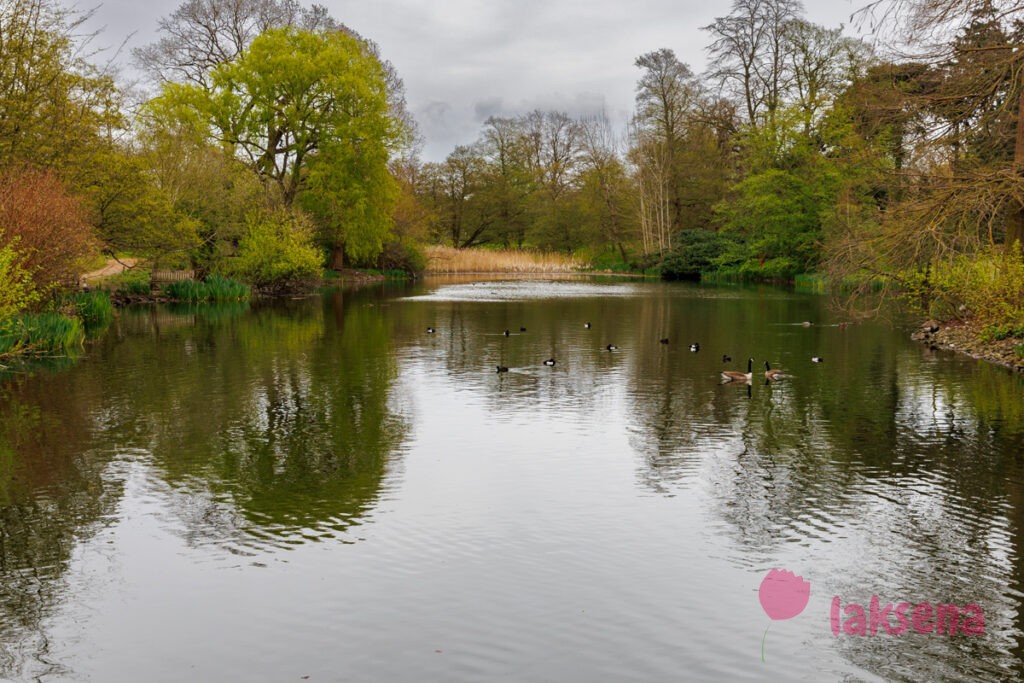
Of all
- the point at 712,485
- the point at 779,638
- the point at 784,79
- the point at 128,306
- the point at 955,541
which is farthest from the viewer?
the point at 784,79

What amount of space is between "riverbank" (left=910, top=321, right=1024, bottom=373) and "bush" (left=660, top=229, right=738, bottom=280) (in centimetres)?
3409

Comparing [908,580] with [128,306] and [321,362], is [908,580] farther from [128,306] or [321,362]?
[128,306]

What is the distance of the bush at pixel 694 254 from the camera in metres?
57.4

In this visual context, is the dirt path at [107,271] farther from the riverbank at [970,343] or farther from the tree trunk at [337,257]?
the riverbank at [970,343]

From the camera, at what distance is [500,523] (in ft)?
25.6

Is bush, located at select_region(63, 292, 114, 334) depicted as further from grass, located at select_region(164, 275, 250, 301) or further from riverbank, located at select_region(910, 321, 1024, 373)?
riverbank, located at select_region(910, 321, 1024, 373)

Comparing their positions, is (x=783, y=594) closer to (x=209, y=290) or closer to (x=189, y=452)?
Answer: (x=189, y=452)

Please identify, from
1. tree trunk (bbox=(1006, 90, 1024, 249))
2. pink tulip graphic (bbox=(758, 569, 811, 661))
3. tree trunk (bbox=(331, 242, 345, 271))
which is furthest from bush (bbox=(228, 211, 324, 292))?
pink tulip graphic (bbox=(758, 569, 811, 661))

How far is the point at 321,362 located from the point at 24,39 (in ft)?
41.4

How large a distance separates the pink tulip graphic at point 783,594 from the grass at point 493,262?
59.8m

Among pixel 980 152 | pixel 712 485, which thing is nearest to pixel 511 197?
pixel 980 152

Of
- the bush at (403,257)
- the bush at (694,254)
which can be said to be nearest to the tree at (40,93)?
the bush at (403,257)

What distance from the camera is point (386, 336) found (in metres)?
23.6

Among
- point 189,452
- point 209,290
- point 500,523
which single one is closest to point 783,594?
point 500,523
